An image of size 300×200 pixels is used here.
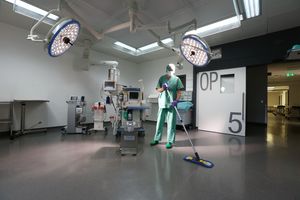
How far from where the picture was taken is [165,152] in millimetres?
2541

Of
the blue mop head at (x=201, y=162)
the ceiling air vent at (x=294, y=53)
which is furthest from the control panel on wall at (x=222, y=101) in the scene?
the blue mop head at (x=201, y=162)

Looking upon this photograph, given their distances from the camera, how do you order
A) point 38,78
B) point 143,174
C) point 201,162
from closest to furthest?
point 143,174 < point 201,162 < point 38,78

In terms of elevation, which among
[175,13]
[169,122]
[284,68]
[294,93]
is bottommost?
[169,122]

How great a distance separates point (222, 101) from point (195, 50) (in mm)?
3380

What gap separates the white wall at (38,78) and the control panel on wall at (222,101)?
378 cm

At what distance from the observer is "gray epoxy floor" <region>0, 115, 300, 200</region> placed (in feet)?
4.56

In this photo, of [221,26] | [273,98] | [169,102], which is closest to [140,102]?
[169,102]

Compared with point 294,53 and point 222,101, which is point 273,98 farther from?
point 294,53

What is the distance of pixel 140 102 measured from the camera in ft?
11.2

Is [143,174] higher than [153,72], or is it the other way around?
[153,72]

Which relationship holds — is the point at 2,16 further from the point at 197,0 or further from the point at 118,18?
the point at 197,0

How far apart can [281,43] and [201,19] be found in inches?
82.8

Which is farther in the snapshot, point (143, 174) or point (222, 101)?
point (222, 101)

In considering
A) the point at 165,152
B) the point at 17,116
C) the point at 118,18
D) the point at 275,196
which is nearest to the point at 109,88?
the point at 118,18
